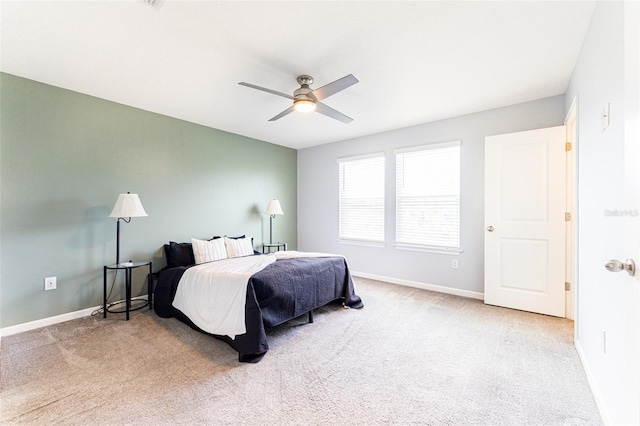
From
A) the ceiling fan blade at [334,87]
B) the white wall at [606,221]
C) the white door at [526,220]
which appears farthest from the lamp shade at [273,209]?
the white wall at [606,221]

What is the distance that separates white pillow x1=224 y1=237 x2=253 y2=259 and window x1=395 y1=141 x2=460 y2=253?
92.7 inches

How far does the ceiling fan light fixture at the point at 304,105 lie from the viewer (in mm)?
2596

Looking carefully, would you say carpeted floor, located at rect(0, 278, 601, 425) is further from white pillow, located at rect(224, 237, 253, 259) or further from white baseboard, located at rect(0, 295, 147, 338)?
white pillow, located at rect(224, 237, 253, 259)

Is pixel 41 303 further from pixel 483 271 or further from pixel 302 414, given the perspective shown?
pixel 483 271

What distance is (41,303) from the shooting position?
9.37 feet

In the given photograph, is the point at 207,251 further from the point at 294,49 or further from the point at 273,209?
the point at 294,49

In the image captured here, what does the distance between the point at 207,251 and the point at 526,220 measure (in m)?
3.91

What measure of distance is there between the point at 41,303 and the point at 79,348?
95 centimetres

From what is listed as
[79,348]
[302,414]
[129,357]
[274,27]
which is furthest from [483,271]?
[79,348]

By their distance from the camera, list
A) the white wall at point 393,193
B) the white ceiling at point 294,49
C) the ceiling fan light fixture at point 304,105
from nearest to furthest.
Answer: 1. the white ceiling at point 294,49
2. the ceiling fan light fixture at point 304,105
3. the white wall at point 393,193

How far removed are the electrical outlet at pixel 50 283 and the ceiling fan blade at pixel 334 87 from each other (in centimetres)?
328

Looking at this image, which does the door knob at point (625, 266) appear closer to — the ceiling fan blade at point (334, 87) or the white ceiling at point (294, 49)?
the white ceiling at point (294, 49)

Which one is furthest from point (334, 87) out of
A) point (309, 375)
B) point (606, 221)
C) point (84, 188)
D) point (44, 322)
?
point (44, 322)

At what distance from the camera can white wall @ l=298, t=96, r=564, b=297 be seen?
356 centimetres
